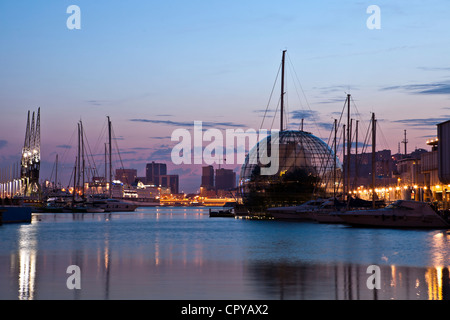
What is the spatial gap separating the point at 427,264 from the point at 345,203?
57.2 m

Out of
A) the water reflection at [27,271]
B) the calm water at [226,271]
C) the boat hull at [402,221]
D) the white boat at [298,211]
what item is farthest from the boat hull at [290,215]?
the water reflection at [27,271]

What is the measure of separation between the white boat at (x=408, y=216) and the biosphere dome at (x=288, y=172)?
4852 centimetres

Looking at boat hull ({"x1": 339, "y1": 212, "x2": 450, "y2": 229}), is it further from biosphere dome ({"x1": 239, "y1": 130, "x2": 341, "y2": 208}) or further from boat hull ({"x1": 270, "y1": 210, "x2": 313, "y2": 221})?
biosphere dome ({"x1": 239, "y1": 130, "x2": 341, "y2": 208})

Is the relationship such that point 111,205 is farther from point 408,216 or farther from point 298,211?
point 408,216

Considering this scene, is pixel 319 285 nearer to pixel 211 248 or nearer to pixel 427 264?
pixel 427 264

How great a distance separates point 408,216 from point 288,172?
192ft

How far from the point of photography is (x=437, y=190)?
11081 centimetres

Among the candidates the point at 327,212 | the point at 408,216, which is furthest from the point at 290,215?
the point at 408,216

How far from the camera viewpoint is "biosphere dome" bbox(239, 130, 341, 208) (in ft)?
407

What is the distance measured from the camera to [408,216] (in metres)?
68.2

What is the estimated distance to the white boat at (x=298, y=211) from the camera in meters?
99.6

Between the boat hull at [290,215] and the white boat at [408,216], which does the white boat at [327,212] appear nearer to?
the boat hull at [290,215]

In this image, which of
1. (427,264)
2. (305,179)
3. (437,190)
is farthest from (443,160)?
(427,264)

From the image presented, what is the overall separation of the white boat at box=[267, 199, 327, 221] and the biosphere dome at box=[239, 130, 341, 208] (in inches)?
549
